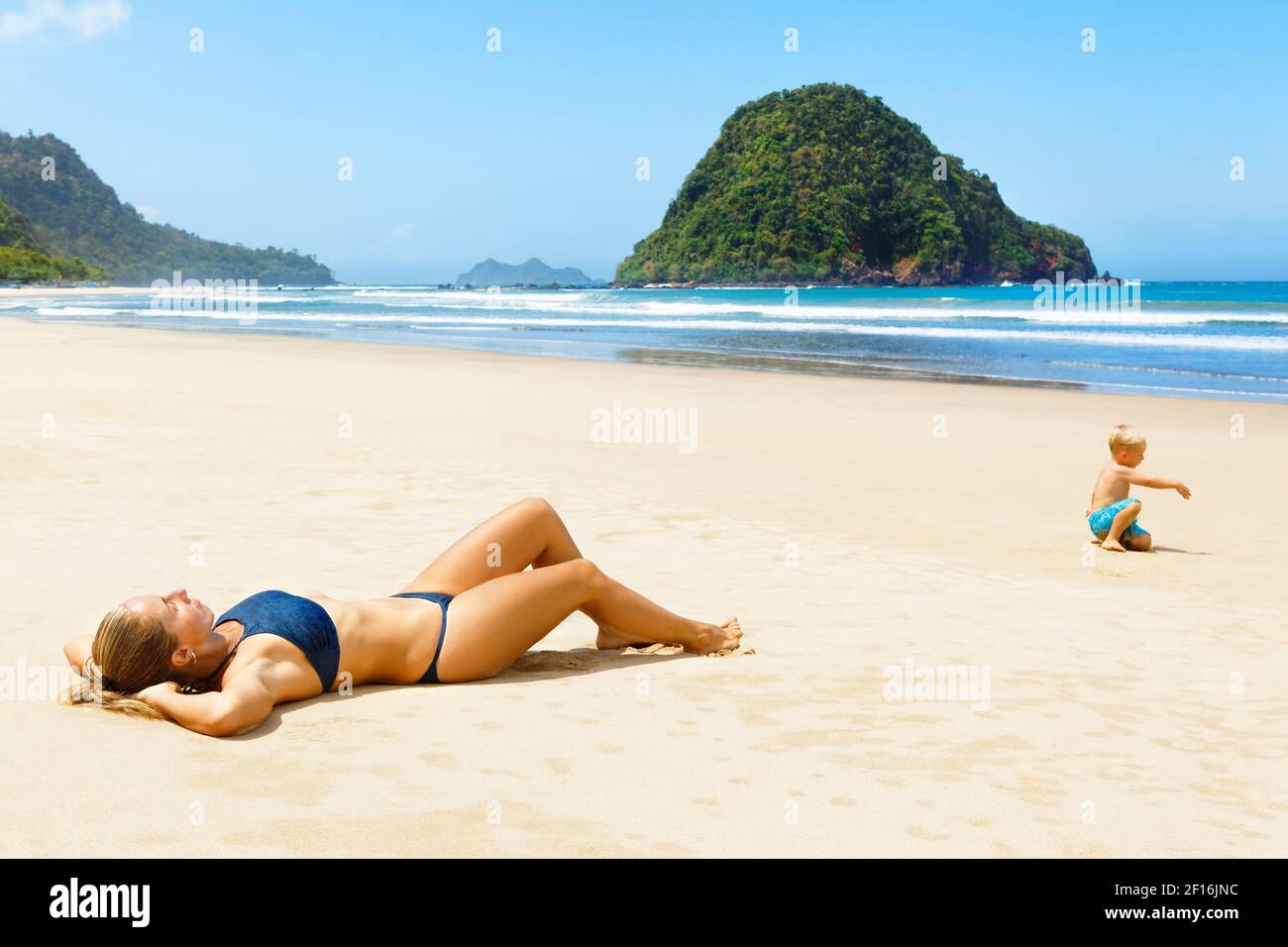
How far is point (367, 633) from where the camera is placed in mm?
4273

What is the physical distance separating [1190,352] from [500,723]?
2707 centimetres

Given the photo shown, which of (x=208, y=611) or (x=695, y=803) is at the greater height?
(x=208, y=611)

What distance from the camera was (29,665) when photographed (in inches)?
171

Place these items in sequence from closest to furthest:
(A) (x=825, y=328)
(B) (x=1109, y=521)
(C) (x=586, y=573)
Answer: (C) (x=586, y=573), (B) (x=1109, y=521), (A) (x=825, y=328)

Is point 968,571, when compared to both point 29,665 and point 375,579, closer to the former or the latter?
point 375,579

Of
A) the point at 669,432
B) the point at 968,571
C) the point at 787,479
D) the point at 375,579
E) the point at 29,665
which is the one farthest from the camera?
the point at 669,432

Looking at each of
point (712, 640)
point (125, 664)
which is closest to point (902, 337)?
point (712, 640)

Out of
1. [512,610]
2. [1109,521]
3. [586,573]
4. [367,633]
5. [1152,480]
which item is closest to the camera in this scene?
[367,633]

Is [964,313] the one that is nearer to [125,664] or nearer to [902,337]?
[902,337]

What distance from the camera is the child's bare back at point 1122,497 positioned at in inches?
283

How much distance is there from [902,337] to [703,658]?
30277 millimetres

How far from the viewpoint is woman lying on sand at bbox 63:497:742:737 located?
3820mm

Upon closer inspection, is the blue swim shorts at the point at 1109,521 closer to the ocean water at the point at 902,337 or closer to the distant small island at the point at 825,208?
the ocean water at the point at 902,337

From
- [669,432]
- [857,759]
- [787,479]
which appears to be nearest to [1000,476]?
[787,479]
